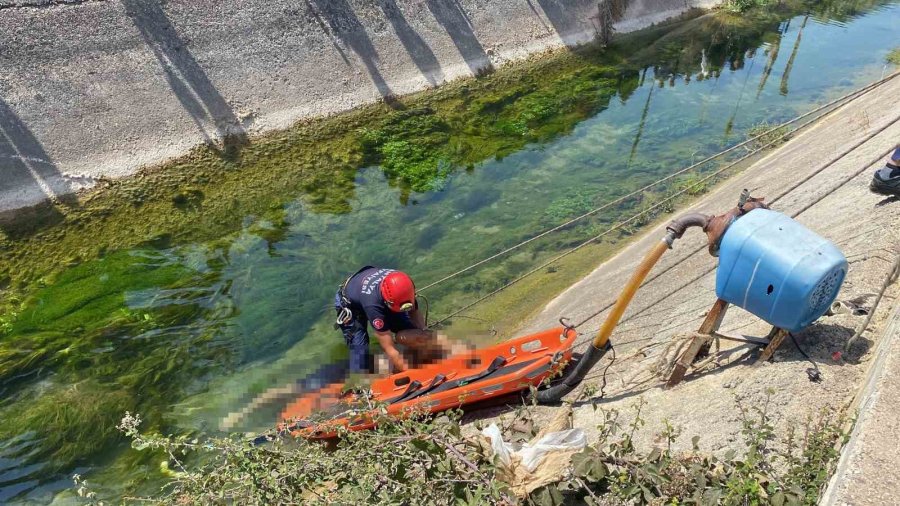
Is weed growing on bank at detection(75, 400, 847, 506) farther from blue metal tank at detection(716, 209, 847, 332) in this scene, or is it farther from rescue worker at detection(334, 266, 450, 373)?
rescue worker at detection(334, 266, 450, 373)

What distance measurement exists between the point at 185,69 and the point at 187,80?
0.22m

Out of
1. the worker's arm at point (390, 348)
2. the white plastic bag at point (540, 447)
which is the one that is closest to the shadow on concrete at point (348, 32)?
the worker's arm at point (390, 348)

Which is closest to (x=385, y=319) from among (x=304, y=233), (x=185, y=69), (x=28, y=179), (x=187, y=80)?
(x=304, y=233)

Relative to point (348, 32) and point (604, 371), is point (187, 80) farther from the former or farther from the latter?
point (604, 371)

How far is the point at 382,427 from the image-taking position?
145 inches

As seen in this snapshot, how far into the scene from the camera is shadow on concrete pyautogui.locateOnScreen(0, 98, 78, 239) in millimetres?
9977

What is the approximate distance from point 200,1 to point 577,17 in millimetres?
10202

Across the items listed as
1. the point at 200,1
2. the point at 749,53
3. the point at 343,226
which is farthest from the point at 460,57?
the point at 749,53

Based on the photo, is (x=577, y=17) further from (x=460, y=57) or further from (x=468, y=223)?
(x=468, y=223)

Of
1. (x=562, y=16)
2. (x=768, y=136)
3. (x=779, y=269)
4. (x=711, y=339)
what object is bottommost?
(x=768, y=136)

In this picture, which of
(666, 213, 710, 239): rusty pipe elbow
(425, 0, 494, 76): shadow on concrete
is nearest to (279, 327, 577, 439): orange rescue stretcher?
(666, 213, 710, 239): rusty pipe elbow

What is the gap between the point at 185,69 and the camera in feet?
38.5

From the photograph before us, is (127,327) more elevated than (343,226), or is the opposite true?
(127,327)

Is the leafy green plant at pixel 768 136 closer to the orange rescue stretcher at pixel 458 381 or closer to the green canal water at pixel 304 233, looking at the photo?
the green canal water at pixel 304 233
